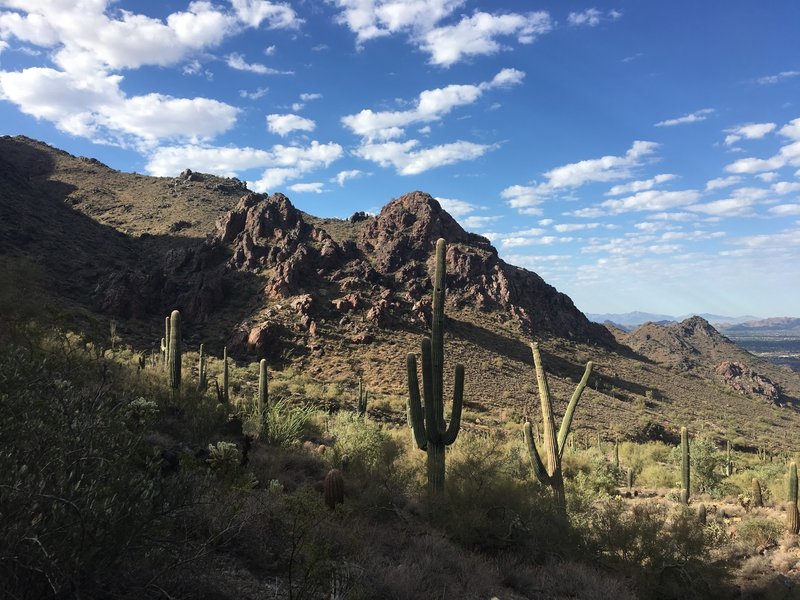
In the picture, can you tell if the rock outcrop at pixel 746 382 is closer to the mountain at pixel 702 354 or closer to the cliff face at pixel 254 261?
the mountain at pixel 702 354

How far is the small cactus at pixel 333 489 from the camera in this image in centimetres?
865

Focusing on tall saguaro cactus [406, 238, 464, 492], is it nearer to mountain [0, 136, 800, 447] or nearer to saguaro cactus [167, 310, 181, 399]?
saguaro cactus [167, 310, 181, 399]

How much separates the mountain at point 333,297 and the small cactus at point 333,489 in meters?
20.9

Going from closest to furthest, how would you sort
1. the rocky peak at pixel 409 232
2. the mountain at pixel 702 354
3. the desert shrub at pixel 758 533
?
the desert shrub at pixel 758 533 < the rocky peak at pixel 409 232 < the mountain at pixel 702 354

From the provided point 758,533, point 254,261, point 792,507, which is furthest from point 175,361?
point 254,261

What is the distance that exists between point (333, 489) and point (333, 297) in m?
36.0

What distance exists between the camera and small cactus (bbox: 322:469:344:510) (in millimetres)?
8648

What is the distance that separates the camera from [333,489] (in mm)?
8734

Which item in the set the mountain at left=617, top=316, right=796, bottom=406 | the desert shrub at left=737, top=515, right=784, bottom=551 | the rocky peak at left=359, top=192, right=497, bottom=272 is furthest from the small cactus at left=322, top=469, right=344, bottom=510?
the mountain at left=617, top=316, right=796, bottom=406

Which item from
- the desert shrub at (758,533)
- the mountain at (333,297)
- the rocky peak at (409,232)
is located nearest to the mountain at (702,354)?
the mountain at (333,297)

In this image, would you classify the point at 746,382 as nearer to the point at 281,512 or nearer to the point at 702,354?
the point at 702,354

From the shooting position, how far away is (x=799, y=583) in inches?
434

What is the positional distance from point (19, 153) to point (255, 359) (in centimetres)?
6372

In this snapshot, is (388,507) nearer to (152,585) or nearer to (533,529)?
(533,529)
